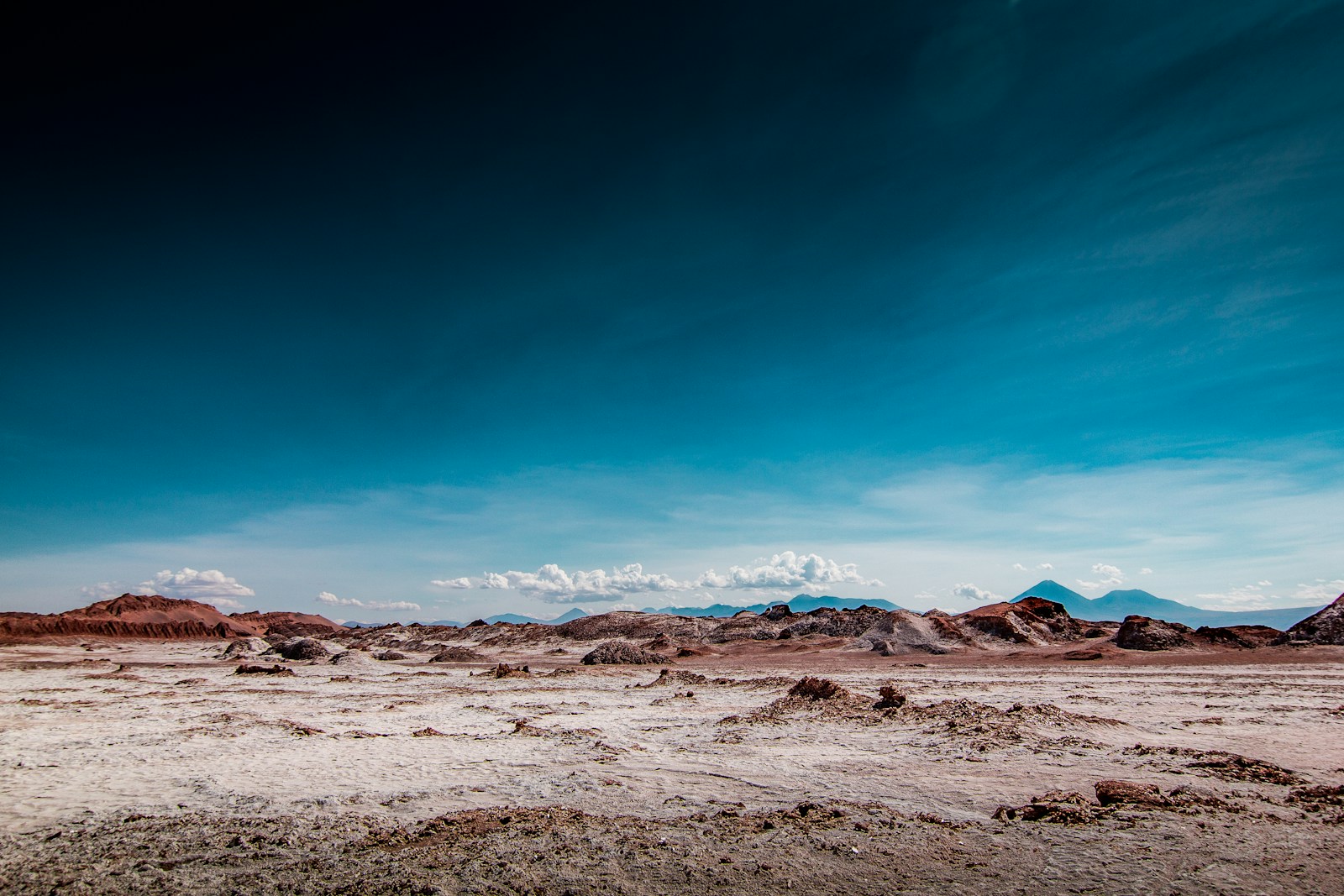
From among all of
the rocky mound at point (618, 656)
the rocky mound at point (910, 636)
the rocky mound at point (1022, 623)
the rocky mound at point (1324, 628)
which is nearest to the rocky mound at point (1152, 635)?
the rocky mound at point (1324, 628)

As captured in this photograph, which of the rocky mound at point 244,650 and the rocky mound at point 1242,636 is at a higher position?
the rocky mound at point 1242,636

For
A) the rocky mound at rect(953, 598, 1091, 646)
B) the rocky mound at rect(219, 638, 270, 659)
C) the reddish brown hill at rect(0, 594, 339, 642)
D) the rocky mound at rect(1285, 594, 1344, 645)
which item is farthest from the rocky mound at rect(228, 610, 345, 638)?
the rocky mound at rect(1285, 594, 1344, 645)

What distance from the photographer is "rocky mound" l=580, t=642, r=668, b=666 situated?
36125 millimetres

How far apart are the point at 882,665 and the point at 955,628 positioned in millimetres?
16218

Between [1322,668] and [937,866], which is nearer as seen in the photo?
[937,866]

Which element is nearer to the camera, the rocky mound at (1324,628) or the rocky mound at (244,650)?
the rocky mound at (1324,628)

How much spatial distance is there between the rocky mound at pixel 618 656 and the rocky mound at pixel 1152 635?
2912 centimetres

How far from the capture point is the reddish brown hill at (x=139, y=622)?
7906cm

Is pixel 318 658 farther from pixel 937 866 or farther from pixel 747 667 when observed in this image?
pixel 937 866

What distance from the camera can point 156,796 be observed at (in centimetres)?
796

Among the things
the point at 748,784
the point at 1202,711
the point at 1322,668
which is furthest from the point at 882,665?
the point at 748,784

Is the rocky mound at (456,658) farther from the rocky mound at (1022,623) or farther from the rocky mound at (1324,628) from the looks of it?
the rocky mound at (1324,628)

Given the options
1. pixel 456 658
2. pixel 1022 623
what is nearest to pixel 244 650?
pixel 456 658

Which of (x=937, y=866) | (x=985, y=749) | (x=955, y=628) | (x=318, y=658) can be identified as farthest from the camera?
(x=955, y=628)
